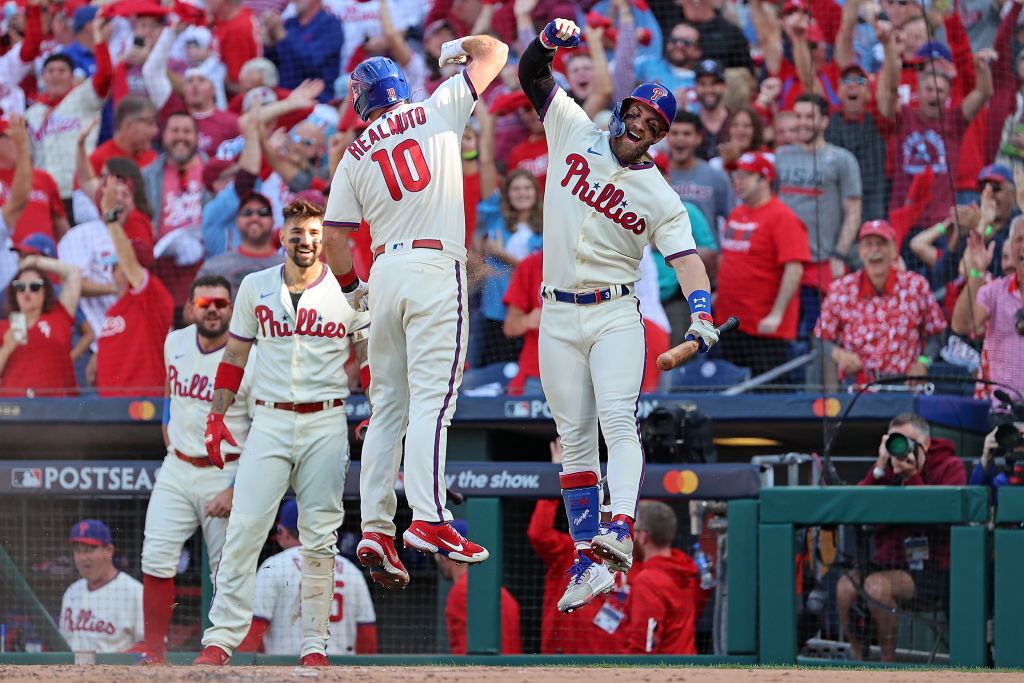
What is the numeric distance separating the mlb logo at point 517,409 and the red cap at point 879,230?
2506 mm

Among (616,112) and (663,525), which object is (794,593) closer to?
(663,525)

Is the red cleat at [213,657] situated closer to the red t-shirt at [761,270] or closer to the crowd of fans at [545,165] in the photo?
the crowd of fans at [545,165]

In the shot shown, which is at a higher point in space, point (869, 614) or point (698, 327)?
point (698, 327)

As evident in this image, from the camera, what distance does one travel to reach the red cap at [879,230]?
29.4 ft

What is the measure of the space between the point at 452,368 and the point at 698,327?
98 centimetres

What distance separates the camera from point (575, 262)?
5.74m

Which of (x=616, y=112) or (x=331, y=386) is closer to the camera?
(x=616, y=112)

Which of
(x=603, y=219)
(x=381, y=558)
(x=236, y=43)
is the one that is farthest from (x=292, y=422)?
(x=236, y=43)

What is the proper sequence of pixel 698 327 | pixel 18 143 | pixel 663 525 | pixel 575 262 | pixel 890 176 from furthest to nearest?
pixel 18 143 < pixel 890 176 < pixel 663 525 < pixel 575 262 < pixel 698 327

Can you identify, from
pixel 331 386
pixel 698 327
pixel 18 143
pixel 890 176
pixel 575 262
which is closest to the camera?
pixel 698 327

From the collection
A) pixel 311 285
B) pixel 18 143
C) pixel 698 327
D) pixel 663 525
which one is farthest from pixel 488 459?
pixel 18 143

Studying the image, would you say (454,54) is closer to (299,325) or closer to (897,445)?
(299,325)

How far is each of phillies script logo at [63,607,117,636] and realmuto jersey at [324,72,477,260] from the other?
11.8ft

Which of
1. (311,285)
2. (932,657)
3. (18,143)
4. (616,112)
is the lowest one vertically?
(932,657)
